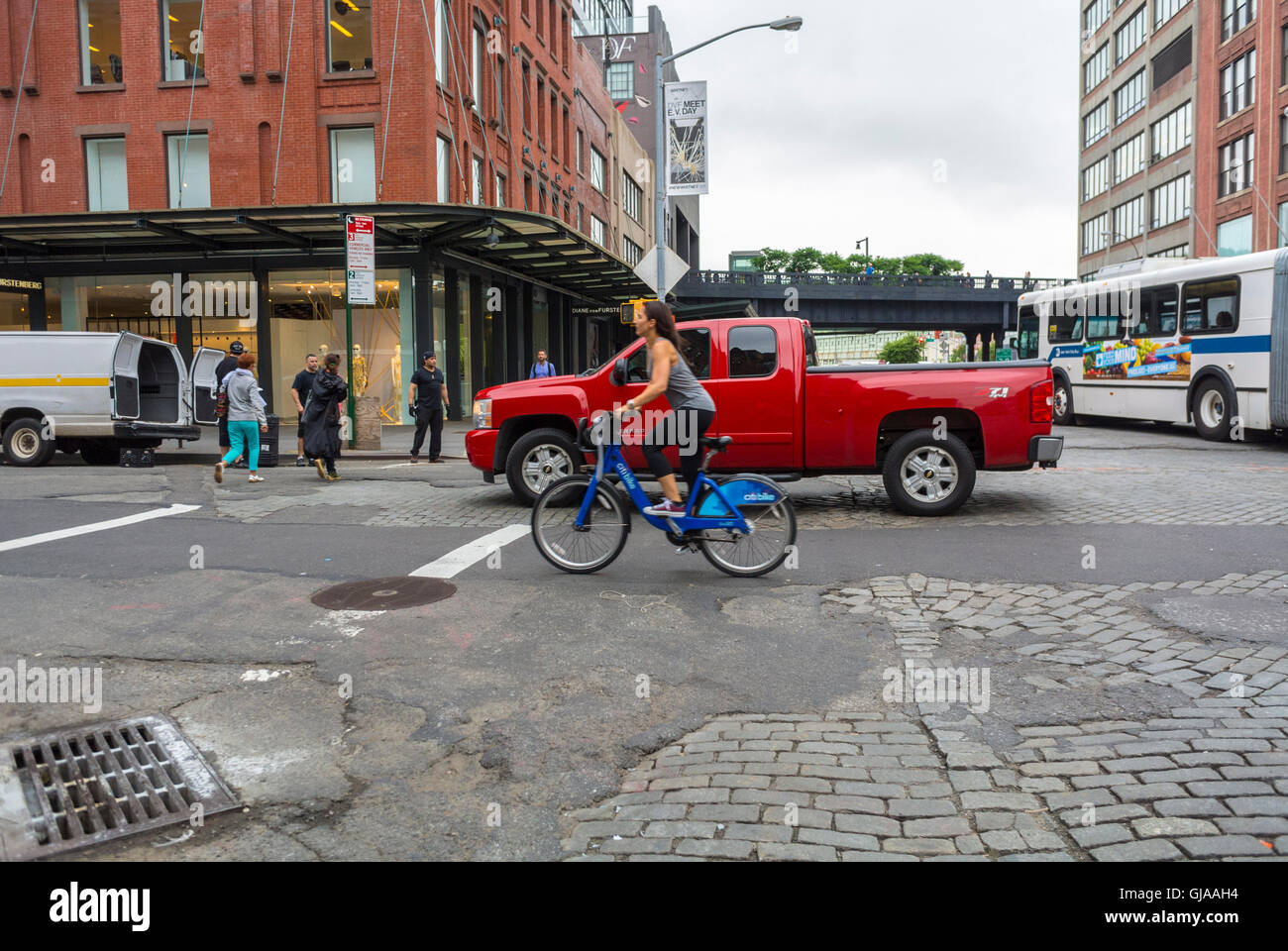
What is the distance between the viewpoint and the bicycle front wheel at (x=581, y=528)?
7371 millimetres

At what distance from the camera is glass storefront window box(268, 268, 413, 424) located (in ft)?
87.2

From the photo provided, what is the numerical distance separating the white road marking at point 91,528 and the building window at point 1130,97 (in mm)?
59636

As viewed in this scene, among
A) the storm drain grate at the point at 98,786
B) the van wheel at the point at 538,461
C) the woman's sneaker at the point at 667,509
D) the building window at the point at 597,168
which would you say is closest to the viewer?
the storm drain grate at the point at 98,786

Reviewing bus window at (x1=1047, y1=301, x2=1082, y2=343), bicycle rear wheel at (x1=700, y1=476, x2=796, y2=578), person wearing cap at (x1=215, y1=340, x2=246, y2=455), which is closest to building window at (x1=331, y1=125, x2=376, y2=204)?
person wearing cap at (x1=215, y1=340, x2=246, y2=455)

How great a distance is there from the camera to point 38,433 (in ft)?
52.5

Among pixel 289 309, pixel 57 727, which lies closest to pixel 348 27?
pixel 289 309

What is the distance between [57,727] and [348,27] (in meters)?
26.3

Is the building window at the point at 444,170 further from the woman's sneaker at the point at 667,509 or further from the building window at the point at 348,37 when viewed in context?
the woman's sneaker at the point at 667,509

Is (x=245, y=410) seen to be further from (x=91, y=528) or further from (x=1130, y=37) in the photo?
(x=1130, y=37)

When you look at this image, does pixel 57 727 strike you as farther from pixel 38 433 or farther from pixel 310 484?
pixel 38 433

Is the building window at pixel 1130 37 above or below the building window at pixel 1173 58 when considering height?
above

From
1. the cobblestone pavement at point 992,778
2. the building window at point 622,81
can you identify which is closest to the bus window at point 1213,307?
the cobblestone pavement at point 992,778

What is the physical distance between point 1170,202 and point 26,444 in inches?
2118

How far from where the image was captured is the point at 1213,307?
62.0ft
